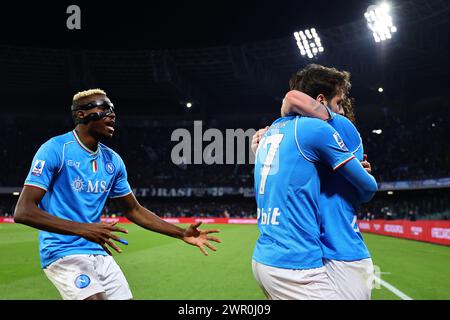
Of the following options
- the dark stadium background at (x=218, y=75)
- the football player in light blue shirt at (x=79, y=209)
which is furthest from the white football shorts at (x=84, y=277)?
the dark stadium background at (x=218, y=75)

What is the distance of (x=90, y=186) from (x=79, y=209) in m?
0.22

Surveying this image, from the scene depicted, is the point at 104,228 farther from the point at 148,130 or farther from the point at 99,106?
the point at 148,130

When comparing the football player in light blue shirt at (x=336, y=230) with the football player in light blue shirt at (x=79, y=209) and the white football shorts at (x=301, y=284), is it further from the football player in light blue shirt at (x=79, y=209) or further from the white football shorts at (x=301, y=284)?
the football player in light blue shirt at (x=79, y=209)

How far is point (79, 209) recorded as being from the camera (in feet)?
12.5

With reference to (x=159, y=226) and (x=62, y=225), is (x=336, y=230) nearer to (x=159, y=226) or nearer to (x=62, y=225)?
(x=62, y=225)

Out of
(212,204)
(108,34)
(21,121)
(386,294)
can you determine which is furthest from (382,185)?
(21,121)

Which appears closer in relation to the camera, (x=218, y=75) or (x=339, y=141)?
(x=339, y=141)

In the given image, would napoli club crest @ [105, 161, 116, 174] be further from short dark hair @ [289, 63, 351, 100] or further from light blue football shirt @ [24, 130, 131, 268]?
short dark hair @ [289, 63, 351, 100]

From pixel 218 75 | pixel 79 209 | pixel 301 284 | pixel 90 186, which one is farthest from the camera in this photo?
pixel 218 75

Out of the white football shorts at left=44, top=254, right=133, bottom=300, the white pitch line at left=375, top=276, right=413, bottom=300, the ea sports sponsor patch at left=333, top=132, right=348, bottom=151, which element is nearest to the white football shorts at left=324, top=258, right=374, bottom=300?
the ea sports sponsor patch at left=333, top=132, right=348, bottom=151

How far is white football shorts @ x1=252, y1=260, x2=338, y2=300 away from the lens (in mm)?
2537

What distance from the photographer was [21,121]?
2282 inches

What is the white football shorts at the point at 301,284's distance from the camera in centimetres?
254

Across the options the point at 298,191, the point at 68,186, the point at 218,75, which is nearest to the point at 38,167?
the point at 68,186
